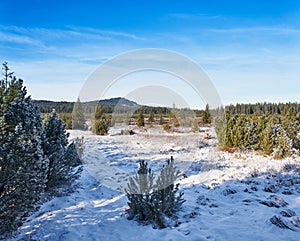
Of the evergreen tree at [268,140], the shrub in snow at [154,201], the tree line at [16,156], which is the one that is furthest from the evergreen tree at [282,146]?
the tree line at [16,156]

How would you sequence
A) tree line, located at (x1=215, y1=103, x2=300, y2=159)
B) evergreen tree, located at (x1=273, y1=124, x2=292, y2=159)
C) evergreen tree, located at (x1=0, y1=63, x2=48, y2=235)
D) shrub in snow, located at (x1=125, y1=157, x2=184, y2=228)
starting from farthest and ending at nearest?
tree line, located at (x1=215, y1=103, x2=300, y2=159) → evergreen tree, located at (x1=273, y1=124, x2=292, y2=159) → shrub in snow, located at (x1=125, y1=157, x2=184, y2=228) → evergreen tree, located at (x1=0, y1=63, x2=48, y2=235)

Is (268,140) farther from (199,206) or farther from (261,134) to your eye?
(199,206)

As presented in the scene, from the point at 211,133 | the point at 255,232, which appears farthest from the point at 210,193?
the point at 211,133

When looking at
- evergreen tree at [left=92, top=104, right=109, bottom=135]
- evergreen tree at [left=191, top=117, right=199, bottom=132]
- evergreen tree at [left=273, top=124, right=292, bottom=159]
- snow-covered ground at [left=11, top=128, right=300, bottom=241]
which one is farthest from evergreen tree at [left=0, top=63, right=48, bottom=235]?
evergreen tree at [left=92, top=104, right=109, bottom=135]

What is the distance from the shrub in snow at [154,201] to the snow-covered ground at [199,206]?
225mm

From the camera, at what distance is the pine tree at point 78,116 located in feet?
64.3

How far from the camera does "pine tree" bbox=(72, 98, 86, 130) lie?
19.6 m

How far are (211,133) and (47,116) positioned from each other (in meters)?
14.5

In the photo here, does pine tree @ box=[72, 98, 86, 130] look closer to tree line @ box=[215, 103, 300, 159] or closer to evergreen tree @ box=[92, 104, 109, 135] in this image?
evergreen tree @ box=[92, 104, 109, 135]

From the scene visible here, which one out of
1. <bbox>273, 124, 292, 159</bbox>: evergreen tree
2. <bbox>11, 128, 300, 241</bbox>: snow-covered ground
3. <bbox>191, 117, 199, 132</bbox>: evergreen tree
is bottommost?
<bbox>11, 128, 300, 241</bbox>: snow-covered ground

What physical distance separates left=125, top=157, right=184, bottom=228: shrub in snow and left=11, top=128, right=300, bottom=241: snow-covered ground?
23 centimetres

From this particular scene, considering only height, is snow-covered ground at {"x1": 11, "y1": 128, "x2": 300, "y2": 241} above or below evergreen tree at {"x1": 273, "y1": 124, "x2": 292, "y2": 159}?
below

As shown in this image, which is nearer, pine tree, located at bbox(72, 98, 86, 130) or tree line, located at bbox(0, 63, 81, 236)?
tree line, located at bbox(0, 63, 81, 236)

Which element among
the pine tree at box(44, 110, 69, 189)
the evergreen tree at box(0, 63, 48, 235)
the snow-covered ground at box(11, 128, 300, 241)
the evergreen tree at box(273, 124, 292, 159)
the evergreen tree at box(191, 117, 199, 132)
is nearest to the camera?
the evergreen tree at box(0, 63, 48, 235)
